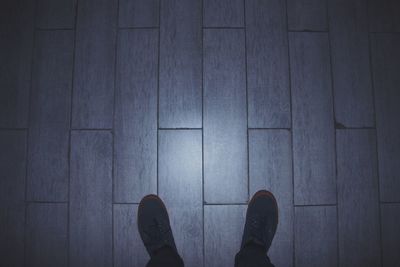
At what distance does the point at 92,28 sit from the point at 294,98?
1.07 metres

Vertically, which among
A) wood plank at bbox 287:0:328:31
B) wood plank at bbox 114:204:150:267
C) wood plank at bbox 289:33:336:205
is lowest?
wood plank at bbox 114:204:150:267

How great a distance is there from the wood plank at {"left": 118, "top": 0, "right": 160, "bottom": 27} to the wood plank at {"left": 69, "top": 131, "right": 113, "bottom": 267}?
1.87 ft

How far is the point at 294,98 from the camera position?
1.25 metres

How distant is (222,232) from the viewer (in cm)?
120

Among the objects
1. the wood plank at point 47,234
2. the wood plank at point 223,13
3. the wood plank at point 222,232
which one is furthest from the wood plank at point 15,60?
the wood plank at point 222,232

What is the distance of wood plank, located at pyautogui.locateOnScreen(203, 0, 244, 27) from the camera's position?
126cm

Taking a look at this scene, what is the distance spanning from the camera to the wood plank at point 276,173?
1203 millimetres

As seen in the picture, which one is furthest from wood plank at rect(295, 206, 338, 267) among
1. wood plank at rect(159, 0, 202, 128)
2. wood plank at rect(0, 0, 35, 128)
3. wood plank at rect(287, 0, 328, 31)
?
wood plank at rect(0, 0, 35, 128)

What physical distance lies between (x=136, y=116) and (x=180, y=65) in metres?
0.33

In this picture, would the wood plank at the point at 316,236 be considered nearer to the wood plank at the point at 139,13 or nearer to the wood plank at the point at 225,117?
the wood plank at the point at 225,117

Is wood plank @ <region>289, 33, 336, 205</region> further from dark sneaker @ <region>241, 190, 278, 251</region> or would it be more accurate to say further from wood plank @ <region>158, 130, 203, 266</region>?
wood plank @ <region>158, 130, 203, 266</region>

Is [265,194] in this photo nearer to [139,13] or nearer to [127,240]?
[127,240]

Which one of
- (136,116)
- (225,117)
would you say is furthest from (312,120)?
(136,116)

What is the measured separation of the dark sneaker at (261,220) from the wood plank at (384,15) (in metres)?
1.02
